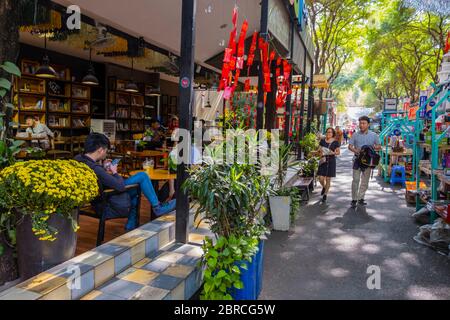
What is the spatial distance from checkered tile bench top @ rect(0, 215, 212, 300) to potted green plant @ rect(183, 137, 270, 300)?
20 cm

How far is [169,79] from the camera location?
13469 millimetres

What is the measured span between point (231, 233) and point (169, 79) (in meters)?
11.6

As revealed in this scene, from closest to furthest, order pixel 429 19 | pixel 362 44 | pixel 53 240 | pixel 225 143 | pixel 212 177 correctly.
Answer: pixel 53 240
pixel 212 177
pixel 225 143
pixel 429 19
pixel 362 44

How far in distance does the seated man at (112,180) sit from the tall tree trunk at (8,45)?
95 cm

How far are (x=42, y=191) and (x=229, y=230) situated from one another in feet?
4.59

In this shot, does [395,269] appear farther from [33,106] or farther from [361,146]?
[33,106]

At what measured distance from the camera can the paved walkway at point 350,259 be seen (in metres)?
3.16

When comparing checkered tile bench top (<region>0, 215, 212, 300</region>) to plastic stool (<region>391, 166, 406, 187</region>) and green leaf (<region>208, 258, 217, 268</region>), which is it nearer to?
green leaf (<region>208, 258, 217, 268</region>)

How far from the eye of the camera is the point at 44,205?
7.23 feet

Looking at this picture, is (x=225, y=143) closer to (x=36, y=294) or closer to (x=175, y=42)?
(x=36, y=294)

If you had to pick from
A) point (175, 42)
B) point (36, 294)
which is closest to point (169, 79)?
point (175, 42)

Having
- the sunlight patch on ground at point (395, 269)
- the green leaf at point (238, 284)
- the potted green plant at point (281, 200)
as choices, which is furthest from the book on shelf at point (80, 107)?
the sunlight patch on ground at point (395, 269)

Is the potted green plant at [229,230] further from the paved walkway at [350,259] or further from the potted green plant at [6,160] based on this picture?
the potted green plant at [6,160]

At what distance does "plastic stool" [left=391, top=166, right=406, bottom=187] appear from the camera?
9258 millimetres
